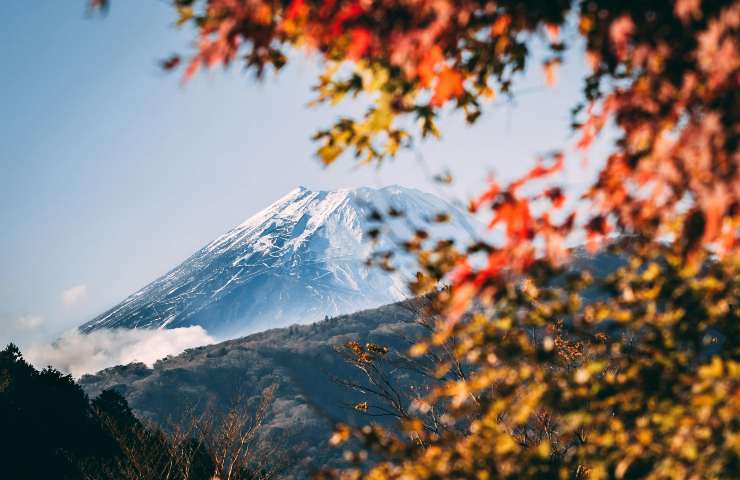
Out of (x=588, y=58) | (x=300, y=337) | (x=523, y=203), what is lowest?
(x=300, y=337)

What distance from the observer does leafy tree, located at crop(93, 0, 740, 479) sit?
2090 millimetres

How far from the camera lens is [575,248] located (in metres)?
2.61

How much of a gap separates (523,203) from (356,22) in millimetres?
1097

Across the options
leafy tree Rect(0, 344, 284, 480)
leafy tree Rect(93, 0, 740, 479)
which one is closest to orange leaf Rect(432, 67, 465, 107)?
leafy tree Rect(93, 0, 740, 479)

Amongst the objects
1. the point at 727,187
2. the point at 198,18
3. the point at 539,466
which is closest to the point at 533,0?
the point at 727,187

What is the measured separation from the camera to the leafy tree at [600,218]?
209 cm

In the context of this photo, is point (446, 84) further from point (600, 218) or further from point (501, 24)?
point (600, 218)

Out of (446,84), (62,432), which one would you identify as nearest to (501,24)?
(446,84)

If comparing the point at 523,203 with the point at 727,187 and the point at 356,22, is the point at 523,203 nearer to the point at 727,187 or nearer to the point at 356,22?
the point at 727,187

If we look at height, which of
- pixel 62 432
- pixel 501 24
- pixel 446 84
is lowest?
pixel 62 432

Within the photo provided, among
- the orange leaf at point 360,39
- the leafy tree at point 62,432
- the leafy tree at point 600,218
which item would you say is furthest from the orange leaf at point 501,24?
the leafy tree at point 62,432

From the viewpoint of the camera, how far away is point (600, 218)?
2.38 metres

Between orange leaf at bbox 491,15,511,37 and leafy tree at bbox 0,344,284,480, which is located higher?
orange leaf at bbox 491,15,511,37

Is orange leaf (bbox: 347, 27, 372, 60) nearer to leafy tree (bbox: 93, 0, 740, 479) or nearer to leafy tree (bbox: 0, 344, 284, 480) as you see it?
leafy tree (bbox: 93, 0, 740, 479)
